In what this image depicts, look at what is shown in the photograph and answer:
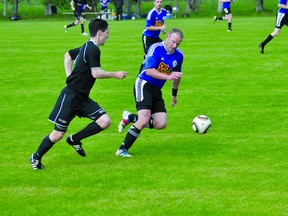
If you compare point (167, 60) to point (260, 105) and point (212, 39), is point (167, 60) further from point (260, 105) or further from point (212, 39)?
point (212, 39)

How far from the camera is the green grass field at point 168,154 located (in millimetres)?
7434

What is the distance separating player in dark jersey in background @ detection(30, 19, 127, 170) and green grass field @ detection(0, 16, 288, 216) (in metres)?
0.44

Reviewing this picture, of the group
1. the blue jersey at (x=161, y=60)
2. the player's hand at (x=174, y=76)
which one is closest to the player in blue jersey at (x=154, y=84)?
the blue jersey at (x=161, y=60)

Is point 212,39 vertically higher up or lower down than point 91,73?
lower down

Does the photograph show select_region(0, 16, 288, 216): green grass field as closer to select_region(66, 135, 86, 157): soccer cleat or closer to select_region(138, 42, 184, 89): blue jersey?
select_region(66, 135, 86, 157): soccer cleat

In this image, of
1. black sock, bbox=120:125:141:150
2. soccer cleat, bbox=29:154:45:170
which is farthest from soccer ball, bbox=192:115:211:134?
soccer cleat, bbox=29:154:45:170

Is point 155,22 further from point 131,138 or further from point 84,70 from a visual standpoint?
point 84,70

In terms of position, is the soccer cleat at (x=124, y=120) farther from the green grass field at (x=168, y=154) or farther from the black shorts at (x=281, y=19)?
the black shorts at (x=281, y=19)

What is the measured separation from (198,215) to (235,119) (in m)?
5.60

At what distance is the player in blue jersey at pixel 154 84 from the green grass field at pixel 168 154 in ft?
1.36

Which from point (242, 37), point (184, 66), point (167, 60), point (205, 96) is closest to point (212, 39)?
point (242, 37)

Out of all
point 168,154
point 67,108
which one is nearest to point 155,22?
point 168,154

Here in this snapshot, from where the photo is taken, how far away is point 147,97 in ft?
32.3

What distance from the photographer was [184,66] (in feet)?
65.5
